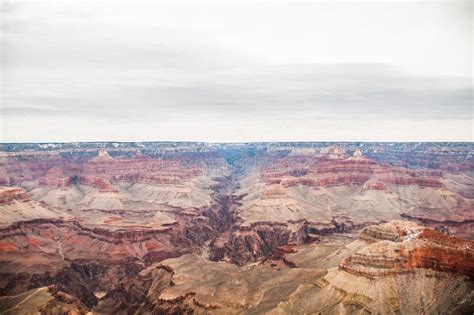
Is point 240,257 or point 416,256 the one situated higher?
point 416,256

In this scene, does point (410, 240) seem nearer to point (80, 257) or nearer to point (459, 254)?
point (459, 254)

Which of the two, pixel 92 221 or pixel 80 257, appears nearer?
pixel 80 257

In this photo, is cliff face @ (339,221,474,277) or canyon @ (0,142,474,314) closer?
cliff face @ (339,221,474,277)

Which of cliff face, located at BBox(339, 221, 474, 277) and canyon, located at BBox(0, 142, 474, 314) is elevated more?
cliff face, located at BBox(339, 221, 474, 277)

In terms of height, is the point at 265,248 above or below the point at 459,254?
below

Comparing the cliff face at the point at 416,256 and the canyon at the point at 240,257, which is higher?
the cliff face at the point at 416,256

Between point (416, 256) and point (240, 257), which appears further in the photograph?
point (240, 257)

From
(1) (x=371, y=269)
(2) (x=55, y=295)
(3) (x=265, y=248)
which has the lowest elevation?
(3) (x=265, y=248)

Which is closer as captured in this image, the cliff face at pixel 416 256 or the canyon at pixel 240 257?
the cliff face at pixel 416 256

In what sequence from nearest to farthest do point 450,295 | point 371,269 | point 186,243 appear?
point 450,295, point 371,269, point 186,243

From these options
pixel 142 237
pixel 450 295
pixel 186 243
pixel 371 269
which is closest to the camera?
pixel 450 295

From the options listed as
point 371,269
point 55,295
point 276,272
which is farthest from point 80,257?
point 371,269
